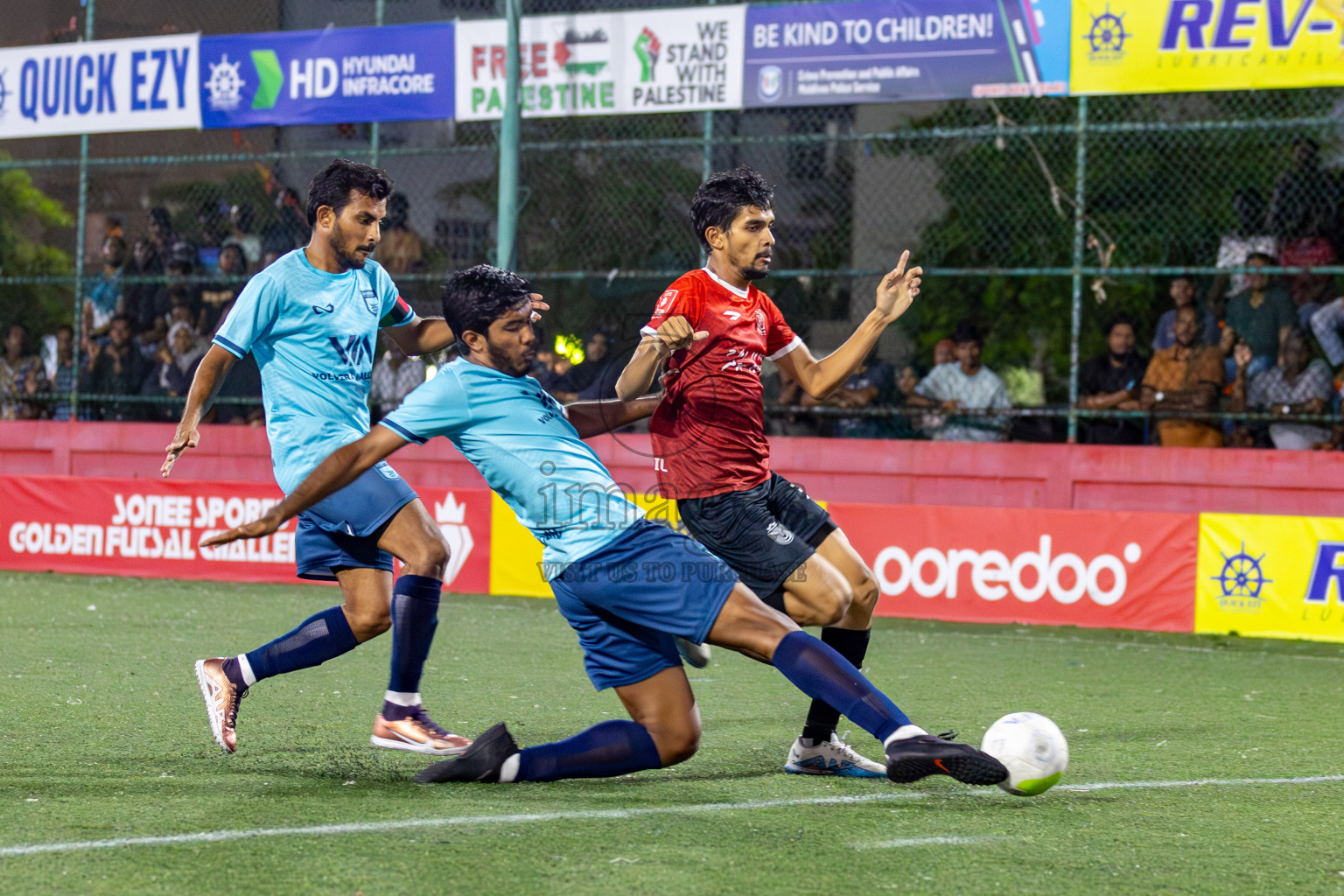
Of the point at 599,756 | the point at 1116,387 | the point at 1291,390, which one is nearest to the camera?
the point at 599,756

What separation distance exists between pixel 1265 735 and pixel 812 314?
8.43 meters

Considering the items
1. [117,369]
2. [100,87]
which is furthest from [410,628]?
[100,87]

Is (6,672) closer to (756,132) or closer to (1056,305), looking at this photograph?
(756,132)

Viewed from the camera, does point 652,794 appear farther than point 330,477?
Yes

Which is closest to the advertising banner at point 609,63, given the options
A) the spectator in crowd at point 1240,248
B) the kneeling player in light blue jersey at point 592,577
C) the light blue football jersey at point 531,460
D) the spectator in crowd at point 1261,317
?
the spectator in crowd at point 1240,248

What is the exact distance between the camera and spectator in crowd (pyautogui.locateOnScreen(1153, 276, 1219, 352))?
1158cm

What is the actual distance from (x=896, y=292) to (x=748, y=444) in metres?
0.74

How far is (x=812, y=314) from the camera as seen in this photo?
47.0 ft

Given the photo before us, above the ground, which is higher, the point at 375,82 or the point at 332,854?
the point at 375,82

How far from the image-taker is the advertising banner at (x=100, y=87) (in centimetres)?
1425

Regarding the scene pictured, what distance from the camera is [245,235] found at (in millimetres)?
14883

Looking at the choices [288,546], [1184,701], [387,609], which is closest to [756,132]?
[288,546]

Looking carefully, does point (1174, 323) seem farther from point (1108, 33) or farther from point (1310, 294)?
point (1108, 33)

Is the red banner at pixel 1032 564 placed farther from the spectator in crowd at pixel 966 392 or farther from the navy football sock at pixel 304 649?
the navy football sock at pixel 304 649
